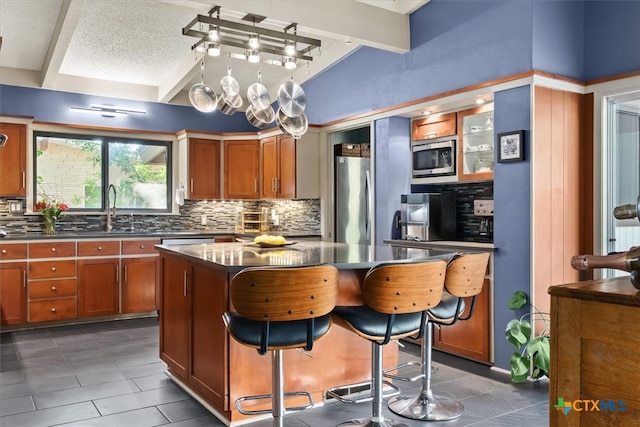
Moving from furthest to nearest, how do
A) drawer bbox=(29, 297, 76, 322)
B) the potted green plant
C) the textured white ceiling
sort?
drawer bbox=(29, 297, 76, 322), the textured white ceiling, the potted green plant

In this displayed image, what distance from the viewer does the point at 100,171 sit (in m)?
6.43

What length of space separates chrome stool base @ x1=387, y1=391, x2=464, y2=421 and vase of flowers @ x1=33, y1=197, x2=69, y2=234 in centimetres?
443

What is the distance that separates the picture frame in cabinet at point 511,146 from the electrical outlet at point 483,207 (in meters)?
0.65

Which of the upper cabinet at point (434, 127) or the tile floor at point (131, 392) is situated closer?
the tile floor at point (131, 392)

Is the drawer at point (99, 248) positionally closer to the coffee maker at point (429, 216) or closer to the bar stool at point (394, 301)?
the coffee maker at point (429, 216)

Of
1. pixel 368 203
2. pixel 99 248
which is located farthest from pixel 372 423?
pixel 99 248

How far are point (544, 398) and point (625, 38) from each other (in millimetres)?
2624

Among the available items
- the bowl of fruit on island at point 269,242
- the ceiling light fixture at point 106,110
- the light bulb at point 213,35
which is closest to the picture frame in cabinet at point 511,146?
the bowl of fruit on island at point 269,242

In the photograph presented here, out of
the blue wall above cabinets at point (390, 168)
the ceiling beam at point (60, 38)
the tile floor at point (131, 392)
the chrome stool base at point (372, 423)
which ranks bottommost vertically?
the tile floor at point (131, 392)

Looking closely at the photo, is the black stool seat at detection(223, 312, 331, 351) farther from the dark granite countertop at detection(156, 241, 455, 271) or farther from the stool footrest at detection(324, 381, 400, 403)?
the stool footrest at detection(324, 381, 400, 403)

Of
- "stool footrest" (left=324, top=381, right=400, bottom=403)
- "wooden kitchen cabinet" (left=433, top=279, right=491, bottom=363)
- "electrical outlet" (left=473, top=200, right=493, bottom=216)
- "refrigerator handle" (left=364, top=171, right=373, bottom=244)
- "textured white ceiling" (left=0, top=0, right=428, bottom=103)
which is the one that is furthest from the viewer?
"refrigerator handle" (left=364, top=171, right=373, bottom=244)

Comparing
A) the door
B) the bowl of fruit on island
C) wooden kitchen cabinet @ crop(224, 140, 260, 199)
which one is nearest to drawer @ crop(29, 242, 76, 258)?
wooden kitchen cabinet @ crop(224, 140, 260, 199)

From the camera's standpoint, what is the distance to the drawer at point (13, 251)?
16.6 feet

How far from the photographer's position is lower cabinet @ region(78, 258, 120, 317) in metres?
5.47
